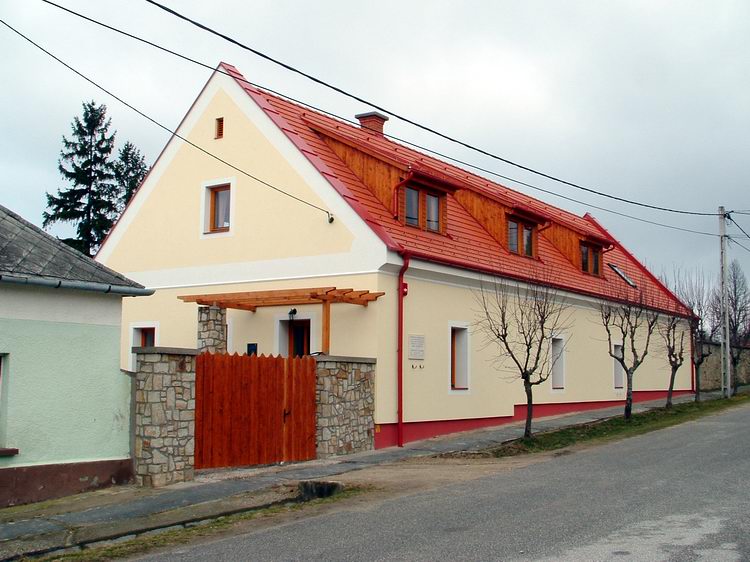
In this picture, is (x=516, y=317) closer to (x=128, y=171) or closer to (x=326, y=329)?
(x=326, y=329)

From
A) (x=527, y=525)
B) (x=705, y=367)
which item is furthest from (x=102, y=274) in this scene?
(x=705, y=367)

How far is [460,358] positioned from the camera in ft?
66.7

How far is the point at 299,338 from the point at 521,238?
825 cm

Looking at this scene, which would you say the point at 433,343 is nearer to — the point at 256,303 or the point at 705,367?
the point at 256,303

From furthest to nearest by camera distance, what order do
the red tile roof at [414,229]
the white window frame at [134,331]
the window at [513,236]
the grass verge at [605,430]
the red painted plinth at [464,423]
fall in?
the window at [513,236] → the white window frame at [134,331] → the red tile roof at [414,229] → the red painted plinth at [464,423] → the grass verge at [605,430]

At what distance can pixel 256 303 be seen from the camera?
726 inches

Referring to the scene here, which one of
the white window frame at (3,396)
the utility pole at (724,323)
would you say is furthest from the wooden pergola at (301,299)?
the utility pole at (724,323)

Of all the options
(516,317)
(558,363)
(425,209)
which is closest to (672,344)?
(558,363)

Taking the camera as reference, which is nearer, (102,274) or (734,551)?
(734,551)

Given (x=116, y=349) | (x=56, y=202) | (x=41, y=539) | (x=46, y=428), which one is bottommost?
(x=41, y=539)

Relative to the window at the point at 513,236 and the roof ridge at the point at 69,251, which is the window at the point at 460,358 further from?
the roof ridge at the point at 69,251

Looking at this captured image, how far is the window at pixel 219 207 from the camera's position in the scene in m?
21.0

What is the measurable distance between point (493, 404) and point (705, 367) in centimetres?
1963

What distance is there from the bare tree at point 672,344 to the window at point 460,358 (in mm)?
8810
